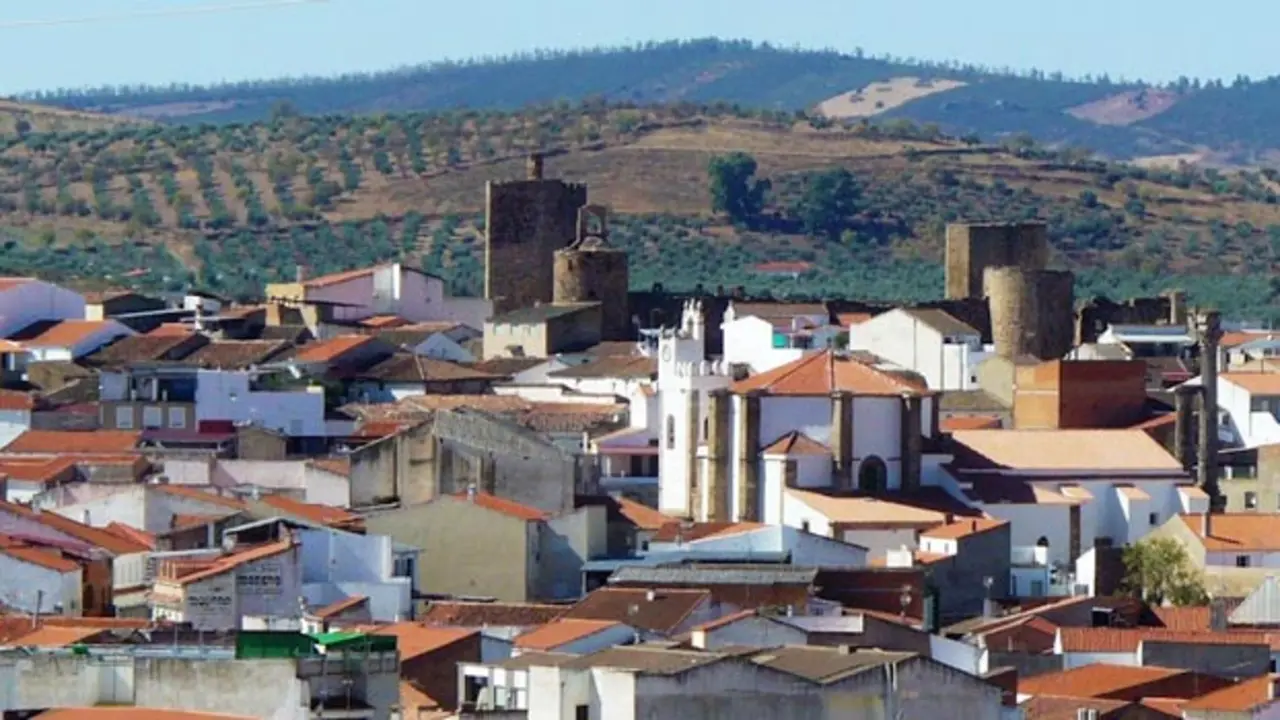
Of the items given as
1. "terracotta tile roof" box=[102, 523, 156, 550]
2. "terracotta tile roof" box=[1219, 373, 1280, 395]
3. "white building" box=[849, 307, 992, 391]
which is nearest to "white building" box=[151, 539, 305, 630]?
"terracotta tile roof" box=[102, 523, 156, 550]

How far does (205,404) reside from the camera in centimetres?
7056

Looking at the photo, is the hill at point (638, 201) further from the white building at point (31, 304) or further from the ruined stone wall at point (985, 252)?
the white building at point (31, 304)

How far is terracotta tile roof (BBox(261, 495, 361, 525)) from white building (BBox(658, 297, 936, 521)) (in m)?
8.19

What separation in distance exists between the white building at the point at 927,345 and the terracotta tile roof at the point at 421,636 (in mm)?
38159

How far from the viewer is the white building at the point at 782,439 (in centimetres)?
6556

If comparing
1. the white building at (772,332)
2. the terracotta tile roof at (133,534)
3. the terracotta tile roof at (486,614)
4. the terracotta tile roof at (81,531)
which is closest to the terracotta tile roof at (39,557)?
the terracotta tile roof at (81,531)

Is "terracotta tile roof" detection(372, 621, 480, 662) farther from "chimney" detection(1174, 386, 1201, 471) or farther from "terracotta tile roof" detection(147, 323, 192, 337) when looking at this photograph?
"terracotta tile roof" detection(147, 323, 192, 337)

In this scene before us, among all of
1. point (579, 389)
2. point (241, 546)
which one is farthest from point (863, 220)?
point (241, 546)

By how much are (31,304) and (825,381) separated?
72.4ft

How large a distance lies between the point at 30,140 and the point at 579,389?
8215 centimetres

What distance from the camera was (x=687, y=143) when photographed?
160 meters

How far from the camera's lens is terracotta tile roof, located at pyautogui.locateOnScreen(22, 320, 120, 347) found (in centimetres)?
8106

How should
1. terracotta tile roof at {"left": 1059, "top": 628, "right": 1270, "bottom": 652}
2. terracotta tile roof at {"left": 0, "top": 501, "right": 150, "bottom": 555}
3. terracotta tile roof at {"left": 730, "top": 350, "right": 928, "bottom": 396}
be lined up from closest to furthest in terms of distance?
1. terracotta tile roof at {"left": 1059, "top": 628, "right": 1270, "bottom": 652}
2. terracotta tile roof at {"left": 0, "top": 501, "right": 150, "bottom": 555}
3. terracotta tile roof at {"left": 730, "top": 350, "right": 928, "bottom": 396}

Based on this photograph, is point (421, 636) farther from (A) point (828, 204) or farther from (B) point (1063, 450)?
(A) point (828, 204)
